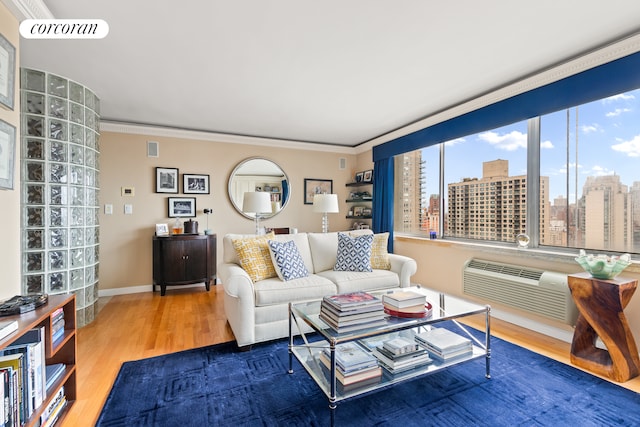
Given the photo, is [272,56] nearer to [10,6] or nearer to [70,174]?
[10,6]

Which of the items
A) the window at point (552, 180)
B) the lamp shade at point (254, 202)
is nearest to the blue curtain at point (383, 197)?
the window at point (552, 180)

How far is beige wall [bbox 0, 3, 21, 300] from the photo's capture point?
1.74 m

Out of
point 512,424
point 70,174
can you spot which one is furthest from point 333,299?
point 70,174

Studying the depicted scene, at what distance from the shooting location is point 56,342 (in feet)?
5.33

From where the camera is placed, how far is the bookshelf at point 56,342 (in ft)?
4.36

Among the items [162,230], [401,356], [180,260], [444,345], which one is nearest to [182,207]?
[162,230]

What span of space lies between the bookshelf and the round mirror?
2957 millimetres

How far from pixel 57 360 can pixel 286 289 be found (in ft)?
4.89

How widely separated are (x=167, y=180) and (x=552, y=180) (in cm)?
464

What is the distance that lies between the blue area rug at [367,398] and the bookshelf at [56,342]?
0.82 ft

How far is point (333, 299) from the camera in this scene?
5.99ft

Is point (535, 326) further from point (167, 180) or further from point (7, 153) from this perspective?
point (167, 180)

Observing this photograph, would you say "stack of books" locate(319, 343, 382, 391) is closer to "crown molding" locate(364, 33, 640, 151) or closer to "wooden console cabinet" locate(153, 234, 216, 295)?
"crown molding" locate(364, 33, 640, 151)

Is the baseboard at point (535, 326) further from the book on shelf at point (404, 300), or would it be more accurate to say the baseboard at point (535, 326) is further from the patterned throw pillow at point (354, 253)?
the book on shelf at point (404, 300)
